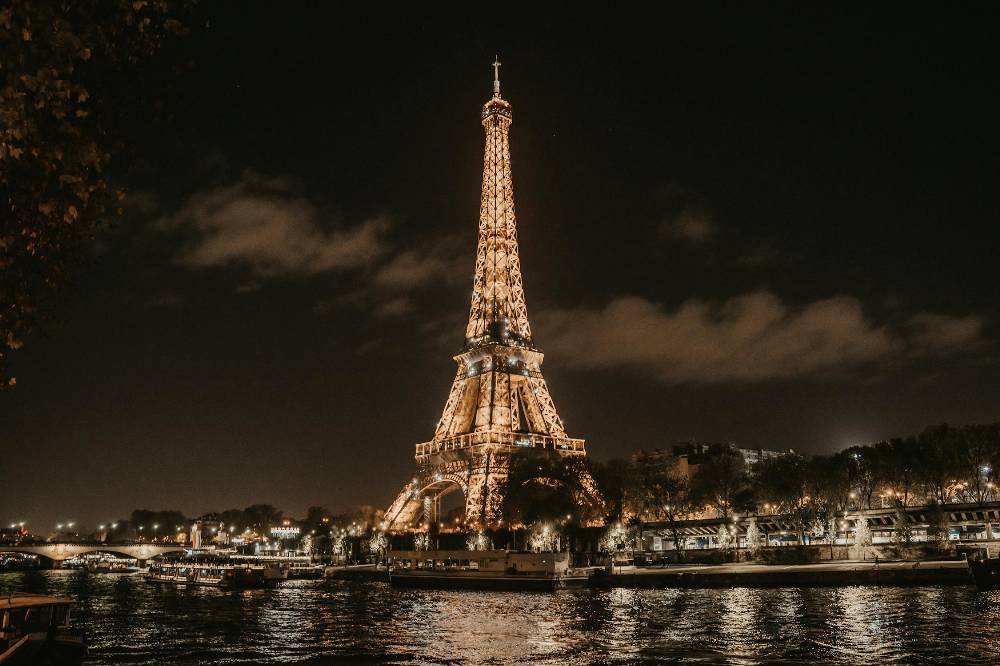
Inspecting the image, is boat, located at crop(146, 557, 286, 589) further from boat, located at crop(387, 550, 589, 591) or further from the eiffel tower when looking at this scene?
the eiffel tower

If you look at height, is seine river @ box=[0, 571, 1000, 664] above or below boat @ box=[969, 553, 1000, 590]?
below

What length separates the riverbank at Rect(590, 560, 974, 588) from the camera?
51062mm

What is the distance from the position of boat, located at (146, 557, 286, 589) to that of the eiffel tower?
644 inches

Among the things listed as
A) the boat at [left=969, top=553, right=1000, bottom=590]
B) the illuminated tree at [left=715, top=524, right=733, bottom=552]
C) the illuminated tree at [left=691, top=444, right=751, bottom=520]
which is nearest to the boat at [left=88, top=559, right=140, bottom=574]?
the illuminated tree at [left=691, top=444, right=751, bottom=520]

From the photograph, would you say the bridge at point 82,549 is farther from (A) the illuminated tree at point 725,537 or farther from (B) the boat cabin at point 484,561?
(A) the illuminated tree at point 725,537

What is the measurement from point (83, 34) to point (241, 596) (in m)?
63.1

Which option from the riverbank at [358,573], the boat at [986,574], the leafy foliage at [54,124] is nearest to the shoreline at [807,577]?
the boat at [986,574]

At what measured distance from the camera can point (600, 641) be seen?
31.3 m

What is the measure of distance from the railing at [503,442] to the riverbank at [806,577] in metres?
24.1

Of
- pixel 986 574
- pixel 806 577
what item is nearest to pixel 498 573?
pixel 806 577

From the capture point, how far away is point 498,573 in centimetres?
6794

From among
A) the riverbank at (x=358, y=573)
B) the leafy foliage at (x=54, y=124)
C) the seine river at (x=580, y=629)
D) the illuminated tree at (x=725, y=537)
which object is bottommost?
the seine river at (x=580, y=629)

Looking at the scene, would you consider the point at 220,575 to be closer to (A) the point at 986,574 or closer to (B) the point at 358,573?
(B) the point at 358,573

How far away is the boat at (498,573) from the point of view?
6272 centimetres
